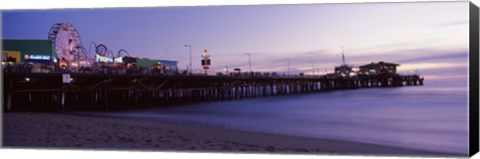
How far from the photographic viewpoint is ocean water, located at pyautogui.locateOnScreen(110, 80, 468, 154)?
6.47 metres

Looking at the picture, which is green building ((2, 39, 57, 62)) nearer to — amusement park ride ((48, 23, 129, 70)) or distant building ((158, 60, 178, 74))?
amusement park ride ((48, 23, 129, 70))

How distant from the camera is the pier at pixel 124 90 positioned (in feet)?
38.9

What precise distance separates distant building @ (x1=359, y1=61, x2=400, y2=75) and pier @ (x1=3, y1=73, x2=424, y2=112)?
2.22 m

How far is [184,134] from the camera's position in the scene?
7449 millimetres

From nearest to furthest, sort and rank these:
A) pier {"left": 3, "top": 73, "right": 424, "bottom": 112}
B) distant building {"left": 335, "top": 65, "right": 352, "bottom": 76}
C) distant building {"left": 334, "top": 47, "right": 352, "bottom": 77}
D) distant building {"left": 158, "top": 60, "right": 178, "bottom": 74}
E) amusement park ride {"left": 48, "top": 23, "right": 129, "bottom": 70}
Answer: distant building {"left": 334, "top": 47, "right": 352, "bottom": 77} → distant building {"left": 335, "top": 65, "right": 352, "bottom": 76} → amusement park ride {"left": 48, "top": 23, "right": 129, "bottom": 70} → distant building {"left": 158, "top": 60, "right": 178, "bottom": 74} → pier {"left": 3, "top": 73, "right": 424, "bottom": 112}

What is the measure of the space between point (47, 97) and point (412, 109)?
10.2m

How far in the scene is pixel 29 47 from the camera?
884 cm

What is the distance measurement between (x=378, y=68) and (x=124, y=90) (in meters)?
A: 7.58

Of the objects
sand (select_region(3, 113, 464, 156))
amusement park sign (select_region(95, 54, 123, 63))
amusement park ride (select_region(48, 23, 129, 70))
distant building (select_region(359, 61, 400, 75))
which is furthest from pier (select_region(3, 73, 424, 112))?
sand (select_region(3, 113, 464, 156))

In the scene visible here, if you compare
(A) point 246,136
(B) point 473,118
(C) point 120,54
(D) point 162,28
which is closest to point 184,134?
(A) point 246,136

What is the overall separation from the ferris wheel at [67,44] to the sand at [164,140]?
146cm

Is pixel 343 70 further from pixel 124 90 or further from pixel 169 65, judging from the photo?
pixel 124 90

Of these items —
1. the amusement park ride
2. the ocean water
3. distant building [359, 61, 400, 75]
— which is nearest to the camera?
the ocean water

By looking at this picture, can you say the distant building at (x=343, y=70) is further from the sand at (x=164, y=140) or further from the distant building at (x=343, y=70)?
the sand at (x=164, y=140)
